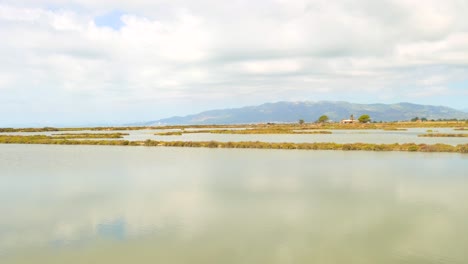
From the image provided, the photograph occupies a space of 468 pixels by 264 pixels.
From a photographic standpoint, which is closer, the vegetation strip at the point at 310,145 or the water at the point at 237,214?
the water at the point at 237,214

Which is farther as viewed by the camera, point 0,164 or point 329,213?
point 0,164

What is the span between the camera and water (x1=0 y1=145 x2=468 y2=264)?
8.15m

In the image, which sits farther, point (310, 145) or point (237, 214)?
point (310, 145)

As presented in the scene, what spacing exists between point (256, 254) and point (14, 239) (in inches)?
233

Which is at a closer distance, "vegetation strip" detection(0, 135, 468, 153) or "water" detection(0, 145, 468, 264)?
"water" detection(0, 145, 468, 264)

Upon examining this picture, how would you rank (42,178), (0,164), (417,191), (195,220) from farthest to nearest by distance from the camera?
(0,164) → (42,178) → (417,191) → (195,220)

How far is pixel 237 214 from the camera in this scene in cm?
1105

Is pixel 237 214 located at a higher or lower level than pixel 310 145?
lower

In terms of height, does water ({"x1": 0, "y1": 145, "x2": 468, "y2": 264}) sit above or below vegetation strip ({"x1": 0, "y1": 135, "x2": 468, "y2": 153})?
below

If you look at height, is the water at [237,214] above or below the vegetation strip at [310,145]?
below

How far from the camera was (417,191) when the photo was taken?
1381 cm

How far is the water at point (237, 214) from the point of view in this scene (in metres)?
8.15

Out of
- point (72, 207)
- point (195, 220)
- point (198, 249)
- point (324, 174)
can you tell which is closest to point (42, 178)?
point (72, 207)

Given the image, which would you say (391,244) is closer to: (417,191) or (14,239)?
(417,191)
